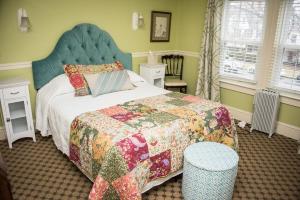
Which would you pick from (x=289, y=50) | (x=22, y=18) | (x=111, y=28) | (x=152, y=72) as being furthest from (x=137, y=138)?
(x=289, y=50)

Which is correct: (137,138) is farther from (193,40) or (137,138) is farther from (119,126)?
(193,40)

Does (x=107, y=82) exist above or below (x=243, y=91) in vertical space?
above

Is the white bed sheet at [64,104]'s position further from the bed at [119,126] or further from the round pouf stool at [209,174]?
the round pouf stool at [209,174]

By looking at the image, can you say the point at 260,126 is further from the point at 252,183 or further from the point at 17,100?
the point at 17,100

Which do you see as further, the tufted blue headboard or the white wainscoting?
the tufted blue headboard

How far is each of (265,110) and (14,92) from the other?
3265 millimetres

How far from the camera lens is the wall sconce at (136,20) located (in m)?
4.12

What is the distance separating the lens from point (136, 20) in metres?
4.15

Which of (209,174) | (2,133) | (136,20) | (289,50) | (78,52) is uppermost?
(136,20)

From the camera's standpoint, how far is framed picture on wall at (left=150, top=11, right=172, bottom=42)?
173 inches

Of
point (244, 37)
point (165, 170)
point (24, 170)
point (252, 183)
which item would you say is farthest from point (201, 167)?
point (244, 37)

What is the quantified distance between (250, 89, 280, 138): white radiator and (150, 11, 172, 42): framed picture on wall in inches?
77.7

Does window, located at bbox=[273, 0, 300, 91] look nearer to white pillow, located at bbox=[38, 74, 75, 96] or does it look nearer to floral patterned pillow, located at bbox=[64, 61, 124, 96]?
floral patterned pillow, located at bbox=[64, 61, 124, 96]

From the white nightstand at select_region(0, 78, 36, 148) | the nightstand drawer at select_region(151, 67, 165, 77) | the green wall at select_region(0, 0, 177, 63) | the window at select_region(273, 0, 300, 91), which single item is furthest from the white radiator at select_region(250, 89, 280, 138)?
the white nightstand at select_region(0, 78, 36, 148)
